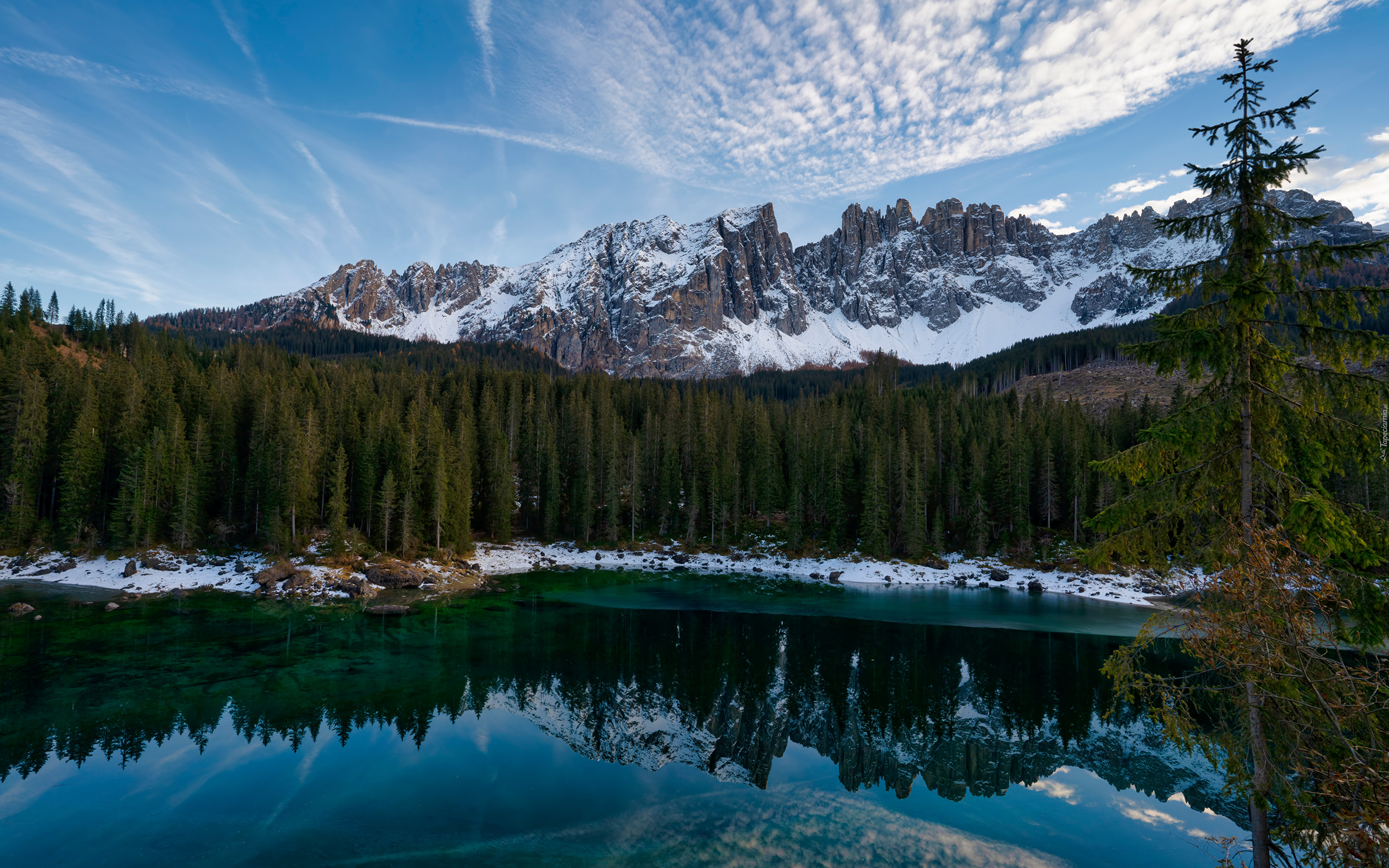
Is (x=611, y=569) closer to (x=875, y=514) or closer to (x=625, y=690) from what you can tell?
(x=875, y=514)

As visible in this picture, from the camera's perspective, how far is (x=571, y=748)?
20828 millimetres

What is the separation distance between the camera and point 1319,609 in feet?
28.7

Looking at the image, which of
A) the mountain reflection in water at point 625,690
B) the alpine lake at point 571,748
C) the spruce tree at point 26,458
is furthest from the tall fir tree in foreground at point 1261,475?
the spruce tree at point 26,458

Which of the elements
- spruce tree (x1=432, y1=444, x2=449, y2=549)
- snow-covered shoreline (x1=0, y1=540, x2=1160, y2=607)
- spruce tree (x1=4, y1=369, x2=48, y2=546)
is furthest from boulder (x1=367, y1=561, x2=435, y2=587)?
spruce tree (x1=4, y1=369, x2=48, y2=546)

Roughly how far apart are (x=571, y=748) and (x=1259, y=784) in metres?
18.1

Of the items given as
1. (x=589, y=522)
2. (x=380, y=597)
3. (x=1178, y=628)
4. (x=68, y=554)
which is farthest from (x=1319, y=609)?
(x=68, y=554)

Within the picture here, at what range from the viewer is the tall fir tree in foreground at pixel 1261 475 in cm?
806

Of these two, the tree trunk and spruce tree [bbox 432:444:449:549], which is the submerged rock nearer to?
spruce tree [bbox 432:444:449:549]

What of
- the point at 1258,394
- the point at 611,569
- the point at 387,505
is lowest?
the point at 611,569

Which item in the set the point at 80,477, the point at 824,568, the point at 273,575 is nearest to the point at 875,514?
the point at 824,568

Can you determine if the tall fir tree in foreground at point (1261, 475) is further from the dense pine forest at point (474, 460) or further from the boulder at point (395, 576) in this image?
the dense pine forest at point (474, 460)

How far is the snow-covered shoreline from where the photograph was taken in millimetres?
46406

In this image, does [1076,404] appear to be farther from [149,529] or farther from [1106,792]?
[149,529]

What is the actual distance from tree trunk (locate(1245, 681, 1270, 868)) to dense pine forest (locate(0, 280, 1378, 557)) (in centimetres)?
5637
